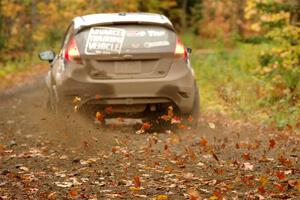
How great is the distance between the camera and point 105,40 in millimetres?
9781

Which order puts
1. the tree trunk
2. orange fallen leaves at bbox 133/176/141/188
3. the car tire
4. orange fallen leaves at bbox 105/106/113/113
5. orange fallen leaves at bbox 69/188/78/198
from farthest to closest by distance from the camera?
the tree trunk < the car tire < orange fallen leaves at bbox 105/106/113/113 < orange fallen leaves at bbox 133/176/141/188 < orange fallen leaves at bbox 69/188/78/198

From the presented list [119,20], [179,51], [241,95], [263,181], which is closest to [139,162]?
[263,181]

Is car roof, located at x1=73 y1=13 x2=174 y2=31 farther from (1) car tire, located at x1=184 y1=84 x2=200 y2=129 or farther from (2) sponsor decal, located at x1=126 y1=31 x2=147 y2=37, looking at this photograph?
(1) car tire, located at x1=184 y1=84 x2=200 y2=129

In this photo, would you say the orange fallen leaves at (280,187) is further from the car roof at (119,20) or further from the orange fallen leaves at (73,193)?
the car roof at (119,20)

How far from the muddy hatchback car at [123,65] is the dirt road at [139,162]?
0.52 m

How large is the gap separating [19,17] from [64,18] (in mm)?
3276

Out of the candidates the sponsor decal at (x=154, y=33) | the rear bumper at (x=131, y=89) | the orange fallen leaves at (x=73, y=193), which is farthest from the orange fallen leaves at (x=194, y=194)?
the sponsor decal at (x=154, y=33)

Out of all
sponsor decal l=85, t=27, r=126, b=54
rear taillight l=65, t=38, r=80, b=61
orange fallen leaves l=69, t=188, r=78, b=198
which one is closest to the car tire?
sponsor decal l=85, t=27, r=126, b=54

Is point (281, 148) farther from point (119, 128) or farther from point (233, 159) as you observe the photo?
point (119, 128)

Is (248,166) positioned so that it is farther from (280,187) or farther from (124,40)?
(124,40)

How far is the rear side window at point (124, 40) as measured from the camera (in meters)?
A: 9.73

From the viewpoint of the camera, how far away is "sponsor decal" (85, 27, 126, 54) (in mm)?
9711

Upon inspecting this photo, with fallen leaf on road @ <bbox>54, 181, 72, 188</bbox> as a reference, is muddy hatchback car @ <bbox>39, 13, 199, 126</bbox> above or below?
above

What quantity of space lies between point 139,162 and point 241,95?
5969mm
